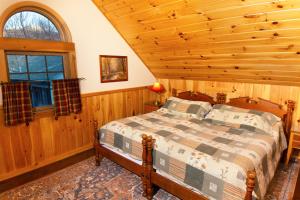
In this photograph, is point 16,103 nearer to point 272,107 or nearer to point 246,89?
point 246,89

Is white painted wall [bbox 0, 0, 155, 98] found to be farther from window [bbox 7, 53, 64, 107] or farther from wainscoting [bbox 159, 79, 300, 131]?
wainscoting [bbox 159, 79, 300, 131]

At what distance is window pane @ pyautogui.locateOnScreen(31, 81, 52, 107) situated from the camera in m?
2.57

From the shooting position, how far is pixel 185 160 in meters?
1.82

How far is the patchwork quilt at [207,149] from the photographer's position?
5.26 ft

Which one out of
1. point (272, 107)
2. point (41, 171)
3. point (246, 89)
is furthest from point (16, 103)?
point (272, 107)

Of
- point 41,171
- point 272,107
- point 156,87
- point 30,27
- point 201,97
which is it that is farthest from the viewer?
point 156,87

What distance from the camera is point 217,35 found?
238cm

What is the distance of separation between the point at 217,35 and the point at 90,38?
1.91 metres

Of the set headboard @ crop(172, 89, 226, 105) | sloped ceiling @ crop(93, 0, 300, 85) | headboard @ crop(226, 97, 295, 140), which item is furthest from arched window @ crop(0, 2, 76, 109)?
headboard @ crop(226, 97, 295, 140)

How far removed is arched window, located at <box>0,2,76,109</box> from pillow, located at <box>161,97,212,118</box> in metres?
1.69

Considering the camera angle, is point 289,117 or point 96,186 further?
point 289,117

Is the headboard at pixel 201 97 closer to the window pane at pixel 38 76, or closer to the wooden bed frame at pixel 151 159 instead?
the wooden bed frame at pixel 151 159

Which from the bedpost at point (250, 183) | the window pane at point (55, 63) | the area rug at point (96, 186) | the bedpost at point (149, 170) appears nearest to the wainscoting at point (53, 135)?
the area rug at point (96, 186)

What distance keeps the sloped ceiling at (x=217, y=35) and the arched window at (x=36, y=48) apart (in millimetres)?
803
